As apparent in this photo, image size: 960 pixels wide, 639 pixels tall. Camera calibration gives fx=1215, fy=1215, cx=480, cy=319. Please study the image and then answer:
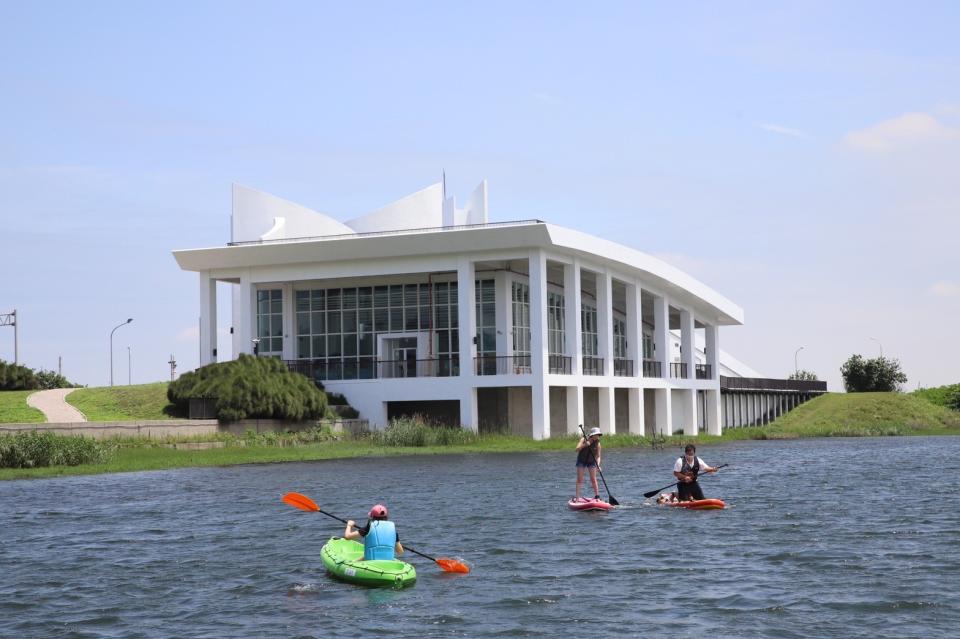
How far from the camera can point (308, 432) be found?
51156 mm

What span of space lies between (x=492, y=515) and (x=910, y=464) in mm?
21763

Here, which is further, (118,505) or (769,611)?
(118,505)

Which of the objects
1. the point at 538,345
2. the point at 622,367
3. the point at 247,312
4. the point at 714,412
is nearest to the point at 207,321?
the point at 247,312

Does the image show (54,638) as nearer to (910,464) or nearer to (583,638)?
(583,638)

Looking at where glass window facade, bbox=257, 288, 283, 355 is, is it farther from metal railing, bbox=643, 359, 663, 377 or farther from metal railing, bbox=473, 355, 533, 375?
metal railing, bbox=643, 359, 663, 377

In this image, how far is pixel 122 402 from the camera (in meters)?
56.2

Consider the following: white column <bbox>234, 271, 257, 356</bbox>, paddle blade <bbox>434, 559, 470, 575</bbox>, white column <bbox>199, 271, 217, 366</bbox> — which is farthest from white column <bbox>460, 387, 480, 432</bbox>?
paddle blade <bbox>434, 559, 470, 575</bbox>

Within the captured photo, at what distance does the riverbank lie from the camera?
38.9 m

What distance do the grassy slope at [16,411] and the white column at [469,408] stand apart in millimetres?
18047

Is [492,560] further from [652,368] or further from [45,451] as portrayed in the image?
[652,368]

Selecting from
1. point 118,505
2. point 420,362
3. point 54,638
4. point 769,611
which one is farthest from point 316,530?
point 420,362

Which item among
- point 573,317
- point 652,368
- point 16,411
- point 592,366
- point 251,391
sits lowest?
point 16,411

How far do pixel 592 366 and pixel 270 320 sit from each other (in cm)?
1799

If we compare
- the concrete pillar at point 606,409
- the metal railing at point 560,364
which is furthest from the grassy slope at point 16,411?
the concrete pillar at point 606,409
